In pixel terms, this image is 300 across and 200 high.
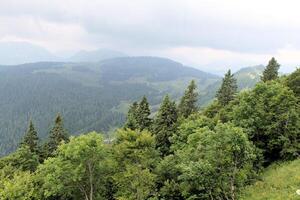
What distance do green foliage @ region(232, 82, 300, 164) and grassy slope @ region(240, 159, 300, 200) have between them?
3.88 metres

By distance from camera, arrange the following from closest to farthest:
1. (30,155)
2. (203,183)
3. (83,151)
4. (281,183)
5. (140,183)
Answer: (203,183), (281,183), (140,183), (83,151), (30,155)

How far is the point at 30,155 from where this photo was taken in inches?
2346

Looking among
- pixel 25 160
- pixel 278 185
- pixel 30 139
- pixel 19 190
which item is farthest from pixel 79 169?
pixel 30 139

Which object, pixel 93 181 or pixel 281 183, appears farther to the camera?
pixel 93 181

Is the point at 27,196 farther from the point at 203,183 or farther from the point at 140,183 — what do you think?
the point at 203,183

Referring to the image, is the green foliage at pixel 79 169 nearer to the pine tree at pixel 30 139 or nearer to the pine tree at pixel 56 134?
the pine tree at pixel 56 134

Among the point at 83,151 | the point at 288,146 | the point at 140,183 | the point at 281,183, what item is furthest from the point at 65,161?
the point at 288,146

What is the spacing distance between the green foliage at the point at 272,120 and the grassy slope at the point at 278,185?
12.7ft

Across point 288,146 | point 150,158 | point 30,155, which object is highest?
point 288,146

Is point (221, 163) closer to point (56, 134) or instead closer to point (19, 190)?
point (19, 190)

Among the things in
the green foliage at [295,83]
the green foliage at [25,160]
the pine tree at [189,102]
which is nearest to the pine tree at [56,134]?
the green foliage at [25,160]

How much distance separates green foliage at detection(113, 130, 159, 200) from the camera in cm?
3575

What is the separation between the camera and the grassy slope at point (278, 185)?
27.9 meters

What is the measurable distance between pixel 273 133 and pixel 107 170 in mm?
21610
